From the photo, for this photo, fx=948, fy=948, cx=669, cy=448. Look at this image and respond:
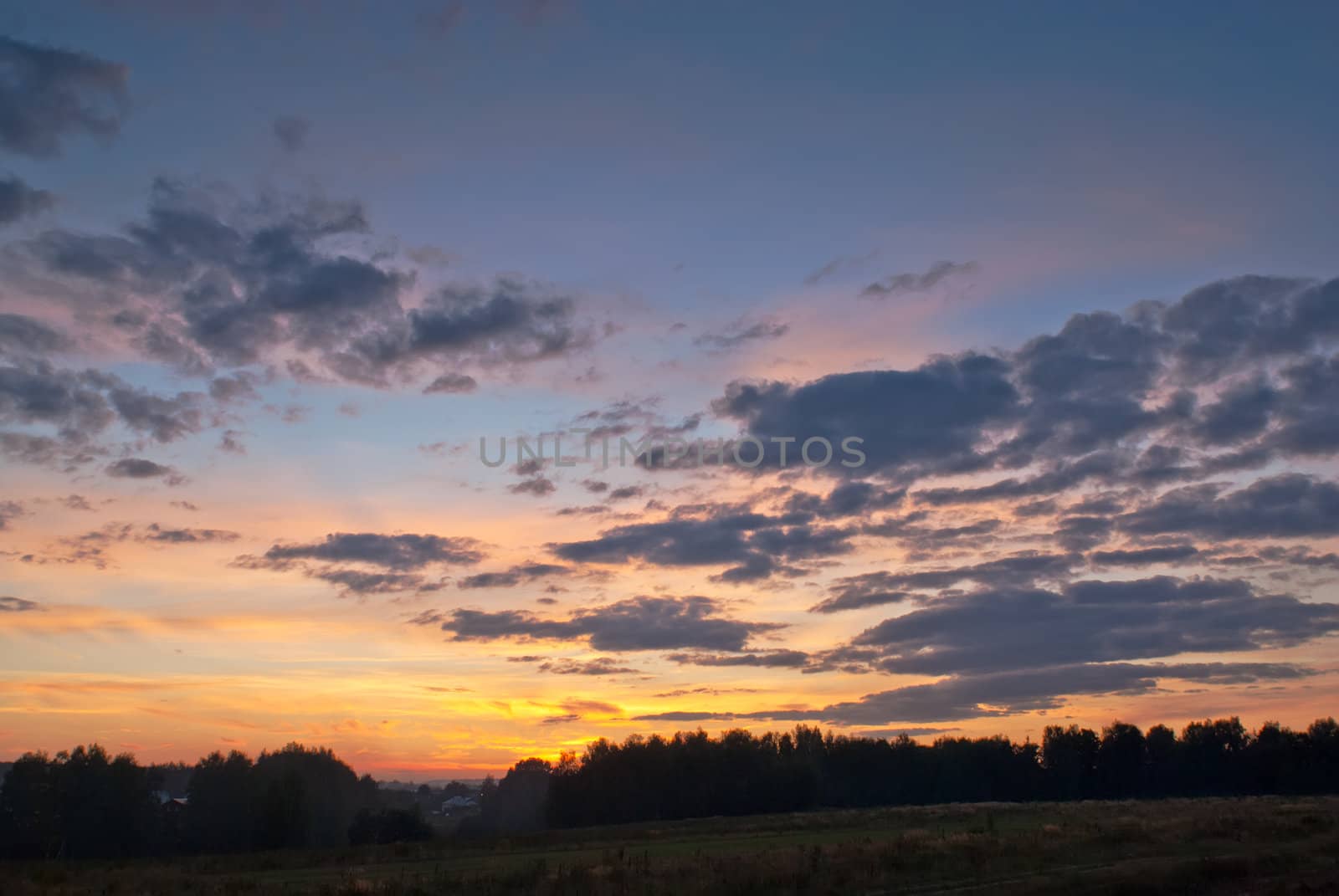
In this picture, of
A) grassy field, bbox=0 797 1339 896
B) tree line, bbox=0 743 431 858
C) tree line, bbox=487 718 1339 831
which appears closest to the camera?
grassy field, bbox=0 797 1339 896

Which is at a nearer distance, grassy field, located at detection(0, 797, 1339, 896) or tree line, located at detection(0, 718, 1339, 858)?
grassy field, located at detection(0, 797, 1339, 896)

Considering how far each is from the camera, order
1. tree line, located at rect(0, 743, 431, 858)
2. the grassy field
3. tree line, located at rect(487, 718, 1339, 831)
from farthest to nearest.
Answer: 1. tree line, located at rect(487, 718, 1339, 831)
2. tree line, located at rect(0, 743, 431, 858)
3. the grassy field

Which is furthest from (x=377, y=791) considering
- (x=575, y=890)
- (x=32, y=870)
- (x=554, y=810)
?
(x=575, y=890)

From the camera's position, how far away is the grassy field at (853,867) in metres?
31.0

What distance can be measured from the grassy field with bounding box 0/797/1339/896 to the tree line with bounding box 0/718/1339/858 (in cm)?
3859

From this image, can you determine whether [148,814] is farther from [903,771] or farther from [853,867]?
[903,771]

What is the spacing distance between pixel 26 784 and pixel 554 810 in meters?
55.2

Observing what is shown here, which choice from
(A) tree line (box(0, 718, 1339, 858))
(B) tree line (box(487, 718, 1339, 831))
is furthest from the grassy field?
(B) tree line (box(487, 718, 1339, 831))

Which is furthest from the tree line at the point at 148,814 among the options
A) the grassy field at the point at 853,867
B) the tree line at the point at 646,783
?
the grassy field at the point at 853,867

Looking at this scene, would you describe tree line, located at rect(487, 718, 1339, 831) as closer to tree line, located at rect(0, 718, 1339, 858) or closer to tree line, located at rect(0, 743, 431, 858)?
tree line, located at rect(0, 718, 1339, 858)

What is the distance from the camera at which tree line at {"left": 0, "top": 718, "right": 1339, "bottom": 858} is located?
88062 millimetres

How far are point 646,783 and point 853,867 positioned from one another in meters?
87.0

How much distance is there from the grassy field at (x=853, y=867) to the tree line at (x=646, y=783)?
38591 mm

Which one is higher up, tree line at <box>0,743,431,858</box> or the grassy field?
the grassy field
